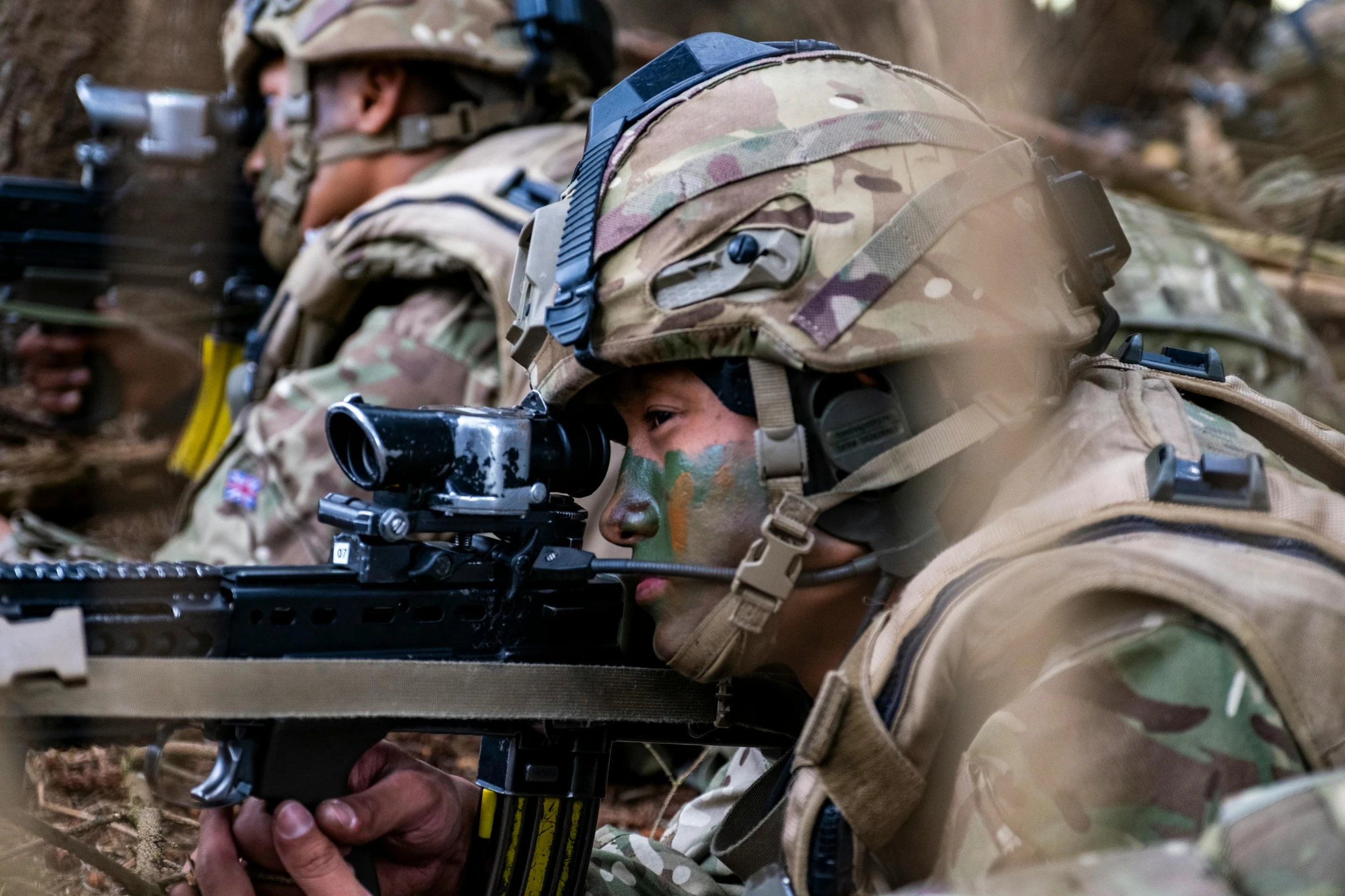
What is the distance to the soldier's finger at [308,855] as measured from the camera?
1899mm

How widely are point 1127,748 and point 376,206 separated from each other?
3.00m

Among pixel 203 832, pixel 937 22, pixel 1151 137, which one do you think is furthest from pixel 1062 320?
pixel 1151 137

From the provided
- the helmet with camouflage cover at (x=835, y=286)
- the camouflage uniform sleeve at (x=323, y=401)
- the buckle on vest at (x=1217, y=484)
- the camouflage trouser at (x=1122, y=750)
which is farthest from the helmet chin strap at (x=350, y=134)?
the camouflage trouser at (x=1122, y=750)

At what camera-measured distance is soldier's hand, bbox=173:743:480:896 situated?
191 cm

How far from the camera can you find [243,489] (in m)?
3.86

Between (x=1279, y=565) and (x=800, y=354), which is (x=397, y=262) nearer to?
(x=800, y=354)

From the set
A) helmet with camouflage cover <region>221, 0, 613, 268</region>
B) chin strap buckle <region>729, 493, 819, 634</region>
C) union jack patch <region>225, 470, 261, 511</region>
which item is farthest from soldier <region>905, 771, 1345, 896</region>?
helmet with camouflage cover <region>221, 0, 613, 268</region>

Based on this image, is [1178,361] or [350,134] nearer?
[1178,361]

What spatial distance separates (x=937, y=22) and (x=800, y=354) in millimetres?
3007

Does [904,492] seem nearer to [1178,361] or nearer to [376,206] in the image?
[1178,361]

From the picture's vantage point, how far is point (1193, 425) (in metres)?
1.89

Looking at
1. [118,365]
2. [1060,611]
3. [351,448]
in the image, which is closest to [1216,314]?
[1060,611]

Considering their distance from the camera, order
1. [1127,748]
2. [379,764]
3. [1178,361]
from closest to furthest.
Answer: [1127,748], [379,764], [1178,361]

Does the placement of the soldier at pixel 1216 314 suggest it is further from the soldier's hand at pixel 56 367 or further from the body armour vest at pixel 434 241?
the soldier's hand at pixel 56 367
